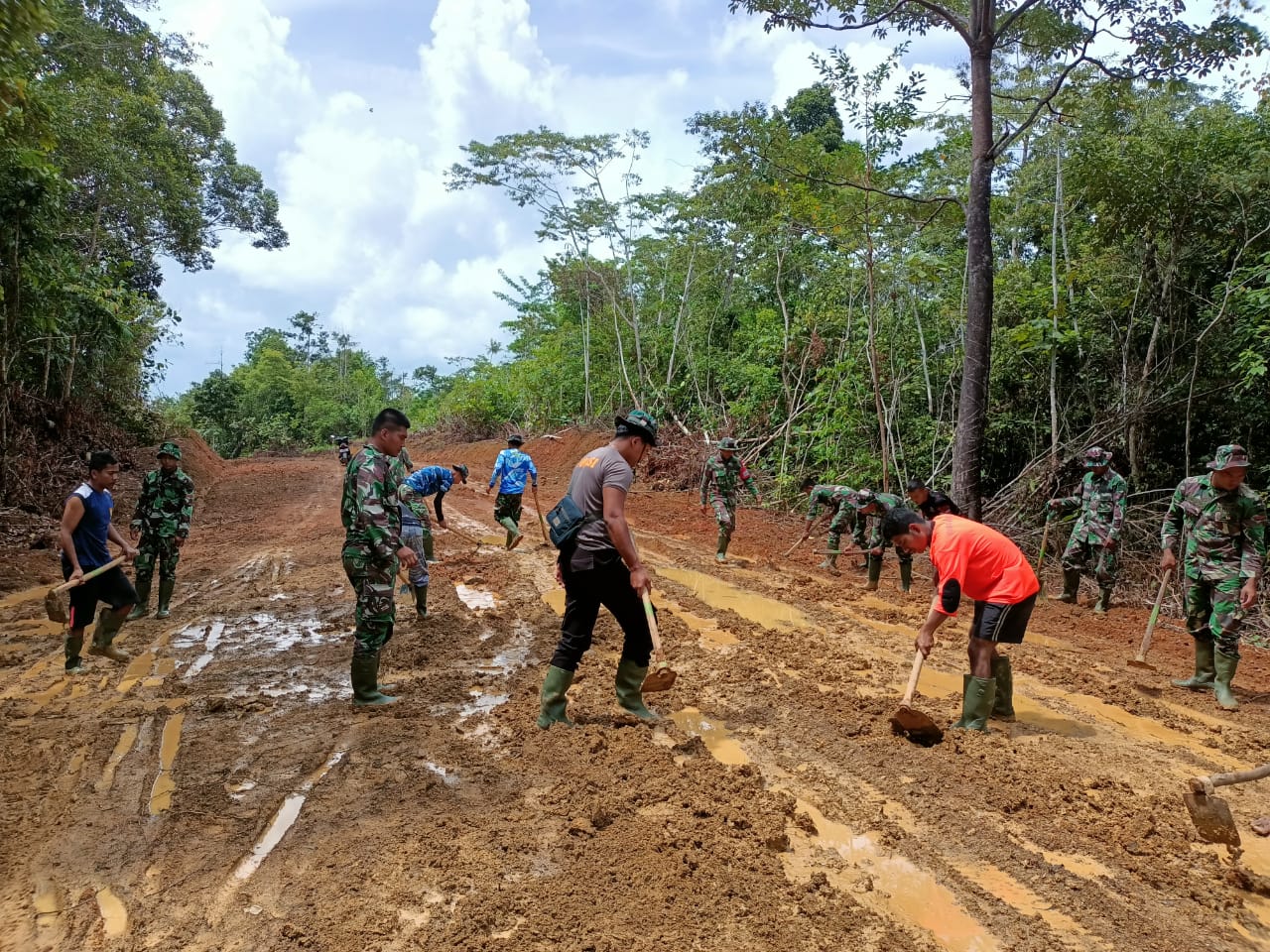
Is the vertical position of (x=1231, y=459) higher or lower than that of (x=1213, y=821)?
higher

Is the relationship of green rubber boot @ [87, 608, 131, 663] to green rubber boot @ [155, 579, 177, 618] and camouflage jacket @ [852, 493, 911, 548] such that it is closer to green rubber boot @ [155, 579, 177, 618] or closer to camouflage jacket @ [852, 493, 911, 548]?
green rubber boot @ [155, 579, 177, 618]

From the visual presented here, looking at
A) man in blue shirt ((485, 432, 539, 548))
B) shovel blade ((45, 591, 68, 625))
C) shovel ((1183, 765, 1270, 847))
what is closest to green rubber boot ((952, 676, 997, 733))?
shovel ((1183, 765, 1270, 847))

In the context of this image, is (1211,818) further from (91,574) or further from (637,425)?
(91,574)

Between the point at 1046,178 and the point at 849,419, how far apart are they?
5013 millimetres

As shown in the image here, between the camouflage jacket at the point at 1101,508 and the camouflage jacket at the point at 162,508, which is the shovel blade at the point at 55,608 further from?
the camouflage jacket at the point at 1101,508

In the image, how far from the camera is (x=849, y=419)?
46.9 feet

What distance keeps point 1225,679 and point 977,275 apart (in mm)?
5853

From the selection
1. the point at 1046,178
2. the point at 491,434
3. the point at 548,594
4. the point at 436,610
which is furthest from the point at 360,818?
the point at 491,434

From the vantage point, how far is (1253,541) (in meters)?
5.46

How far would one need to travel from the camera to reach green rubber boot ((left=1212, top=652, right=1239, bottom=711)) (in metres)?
5.32

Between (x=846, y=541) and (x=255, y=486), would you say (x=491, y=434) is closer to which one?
(x=255, y=486)

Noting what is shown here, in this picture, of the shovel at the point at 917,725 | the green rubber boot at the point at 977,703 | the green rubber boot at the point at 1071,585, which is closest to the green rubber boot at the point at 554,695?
the shovel at the point at 917,725

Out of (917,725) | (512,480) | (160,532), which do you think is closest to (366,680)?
(917,725)

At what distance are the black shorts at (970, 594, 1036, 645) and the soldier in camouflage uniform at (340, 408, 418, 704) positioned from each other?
364cm
